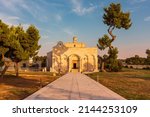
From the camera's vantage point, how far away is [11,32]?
23797 millimetres

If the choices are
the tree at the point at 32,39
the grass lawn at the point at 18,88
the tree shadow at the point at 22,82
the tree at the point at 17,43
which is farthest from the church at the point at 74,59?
the grass lawn at the point at 18,88

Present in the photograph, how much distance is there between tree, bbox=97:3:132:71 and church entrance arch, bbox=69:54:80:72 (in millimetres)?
5735

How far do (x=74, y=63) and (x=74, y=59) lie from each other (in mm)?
889

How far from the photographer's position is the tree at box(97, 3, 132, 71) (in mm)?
45938

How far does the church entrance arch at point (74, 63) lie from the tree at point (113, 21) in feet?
18.8

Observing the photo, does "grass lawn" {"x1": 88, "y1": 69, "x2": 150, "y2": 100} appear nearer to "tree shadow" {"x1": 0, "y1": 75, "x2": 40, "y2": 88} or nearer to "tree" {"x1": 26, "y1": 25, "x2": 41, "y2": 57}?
"tree shadow" {"x1": 0, "y1": 75, "x2": 40, "y2": 88}

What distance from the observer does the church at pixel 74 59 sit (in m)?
50.1

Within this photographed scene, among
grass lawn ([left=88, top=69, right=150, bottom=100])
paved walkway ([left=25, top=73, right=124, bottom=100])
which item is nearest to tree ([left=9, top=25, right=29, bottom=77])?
Result: grass lawn ([left=88, top=69, right=150, bottom=100])

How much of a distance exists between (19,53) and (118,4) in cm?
2797

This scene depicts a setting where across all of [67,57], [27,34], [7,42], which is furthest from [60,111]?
[67,57]

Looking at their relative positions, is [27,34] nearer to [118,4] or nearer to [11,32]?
[11,32]

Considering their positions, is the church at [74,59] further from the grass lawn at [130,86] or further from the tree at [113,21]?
the grass lawn at [130,86]

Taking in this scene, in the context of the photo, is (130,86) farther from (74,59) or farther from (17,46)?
(74,59)

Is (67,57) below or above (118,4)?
below
